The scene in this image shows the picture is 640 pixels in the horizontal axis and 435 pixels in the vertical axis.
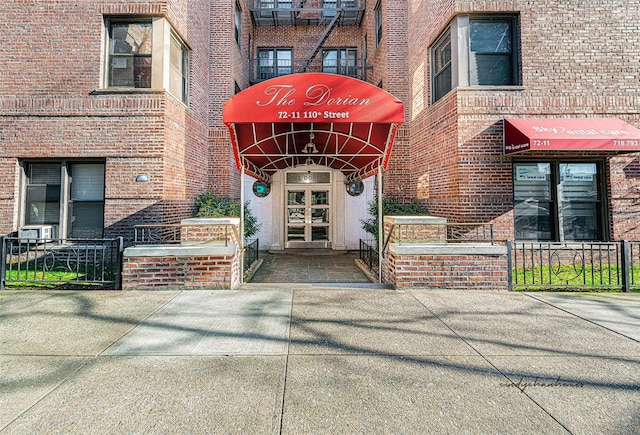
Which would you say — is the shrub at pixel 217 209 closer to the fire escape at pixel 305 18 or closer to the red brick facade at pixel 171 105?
the red brick facade at pixel 171 105

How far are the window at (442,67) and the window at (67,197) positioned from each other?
928 centimetres

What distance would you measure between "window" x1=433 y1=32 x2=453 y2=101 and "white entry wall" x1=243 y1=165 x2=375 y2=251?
14.3 ft

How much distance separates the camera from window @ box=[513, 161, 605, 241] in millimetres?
7633

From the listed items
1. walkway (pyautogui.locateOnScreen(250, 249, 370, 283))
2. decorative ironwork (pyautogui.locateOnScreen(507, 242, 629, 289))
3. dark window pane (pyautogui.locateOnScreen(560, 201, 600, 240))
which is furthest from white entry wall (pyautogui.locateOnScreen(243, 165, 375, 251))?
dark window pane (pyautogui.locateOnScreen(560, 201, 600, 240))

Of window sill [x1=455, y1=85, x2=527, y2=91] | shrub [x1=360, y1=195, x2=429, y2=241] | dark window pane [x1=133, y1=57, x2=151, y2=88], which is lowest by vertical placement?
shrub [x1=360, y1=195, x2=429, y2=241]

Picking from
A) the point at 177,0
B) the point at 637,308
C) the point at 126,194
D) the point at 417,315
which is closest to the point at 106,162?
the point at 126,194

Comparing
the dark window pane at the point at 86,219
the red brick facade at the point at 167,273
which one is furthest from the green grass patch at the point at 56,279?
the dark window pane at the point at 86,219

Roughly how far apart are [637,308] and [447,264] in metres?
2.71

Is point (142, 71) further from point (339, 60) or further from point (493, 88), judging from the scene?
point (339, 60)

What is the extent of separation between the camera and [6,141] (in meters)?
7.23

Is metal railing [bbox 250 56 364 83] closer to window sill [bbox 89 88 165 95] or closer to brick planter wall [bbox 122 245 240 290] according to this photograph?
window sill [bbox 89 88 165 95]

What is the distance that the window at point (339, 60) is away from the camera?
14.2m

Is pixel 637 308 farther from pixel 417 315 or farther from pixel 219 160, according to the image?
pixel 219 160

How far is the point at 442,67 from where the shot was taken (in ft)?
28.3
